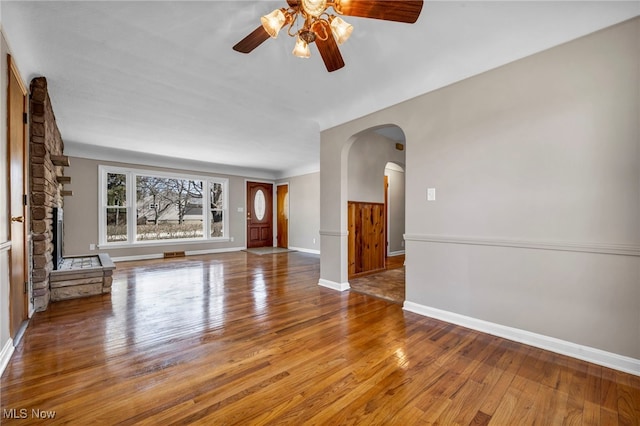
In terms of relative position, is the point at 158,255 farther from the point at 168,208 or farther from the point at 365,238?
the point at 365,238

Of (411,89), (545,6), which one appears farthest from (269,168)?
(545,6)

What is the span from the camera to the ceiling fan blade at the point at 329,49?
67.9 inches

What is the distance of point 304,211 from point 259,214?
1.62 meters

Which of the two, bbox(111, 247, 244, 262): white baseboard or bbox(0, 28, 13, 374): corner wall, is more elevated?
bbox(0, 28, 13, 374): corner wall

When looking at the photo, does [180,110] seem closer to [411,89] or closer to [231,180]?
[411,89]

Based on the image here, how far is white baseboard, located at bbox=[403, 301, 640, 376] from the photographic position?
179 cm

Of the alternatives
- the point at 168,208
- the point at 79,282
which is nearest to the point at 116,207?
the point at 168,208

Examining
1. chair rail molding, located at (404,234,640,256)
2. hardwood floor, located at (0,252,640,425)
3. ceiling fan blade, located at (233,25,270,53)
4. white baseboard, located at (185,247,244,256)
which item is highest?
ceiling fan blade, located at (233,25,270,53)

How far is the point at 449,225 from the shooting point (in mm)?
2604

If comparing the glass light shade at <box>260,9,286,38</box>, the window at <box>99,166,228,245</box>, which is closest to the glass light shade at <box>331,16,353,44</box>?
the glass light shade at <box>260,9,286,38</box>

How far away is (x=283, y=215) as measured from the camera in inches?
334

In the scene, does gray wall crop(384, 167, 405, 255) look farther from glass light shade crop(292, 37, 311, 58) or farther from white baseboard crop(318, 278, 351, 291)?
glass light shade crop(292, 37, 311, 58)

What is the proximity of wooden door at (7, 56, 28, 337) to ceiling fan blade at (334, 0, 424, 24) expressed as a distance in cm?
252

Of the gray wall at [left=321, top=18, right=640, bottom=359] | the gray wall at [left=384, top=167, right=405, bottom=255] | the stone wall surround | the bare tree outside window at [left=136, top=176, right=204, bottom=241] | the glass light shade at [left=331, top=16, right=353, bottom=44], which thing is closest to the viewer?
the glass light shade at [left=331, top=16, right=353, bottom=44]
